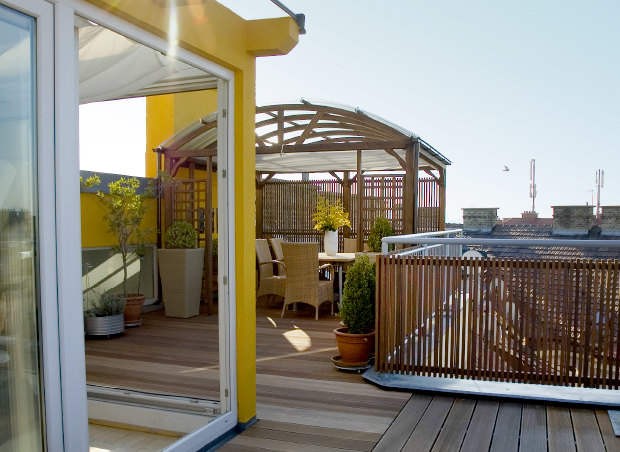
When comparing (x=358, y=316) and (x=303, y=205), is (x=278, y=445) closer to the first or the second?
(x=358, y=316)

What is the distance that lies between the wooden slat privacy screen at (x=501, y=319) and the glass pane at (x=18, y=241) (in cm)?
296

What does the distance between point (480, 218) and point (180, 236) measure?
10.2 metres

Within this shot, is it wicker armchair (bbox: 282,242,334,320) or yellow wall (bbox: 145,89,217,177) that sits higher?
yellow wall (bbox: 145,89,217,177)

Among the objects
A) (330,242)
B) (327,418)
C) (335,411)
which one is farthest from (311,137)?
(327,418)

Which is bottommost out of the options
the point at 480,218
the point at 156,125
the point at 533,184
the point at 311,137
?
the point at 480,218

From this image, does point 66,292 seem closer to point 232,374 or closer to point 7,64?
point 7,64

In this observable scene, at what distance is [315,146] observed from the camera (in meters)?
8.40

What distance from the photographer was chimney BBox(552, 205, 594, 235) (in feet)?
43.7

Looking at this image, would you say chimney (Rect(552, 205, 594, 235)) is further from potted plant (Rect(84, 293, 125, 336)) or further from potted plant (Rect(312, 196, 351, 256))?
potted plant (Rect(84, 293, 125, 336))

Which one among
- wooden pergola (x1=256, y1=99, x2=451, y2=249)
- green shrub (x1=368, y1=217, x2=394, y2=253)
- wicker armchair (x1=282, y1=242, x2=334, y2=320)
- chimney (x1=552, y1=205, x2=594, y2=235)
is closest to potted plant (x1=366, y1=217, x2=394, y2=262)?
green shrub (x1=368, y1=217, x2=394, y2=253)

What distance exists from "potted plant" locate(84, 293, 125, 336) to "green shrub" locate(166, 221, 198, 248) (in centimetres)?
127

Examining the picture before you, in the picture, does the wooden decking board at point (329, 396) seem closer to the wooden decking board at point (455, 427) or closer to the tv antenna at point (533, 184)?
the wooden decking board at point (455, 427)

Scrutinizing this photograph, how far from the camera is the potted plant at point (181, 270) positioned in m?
7.46

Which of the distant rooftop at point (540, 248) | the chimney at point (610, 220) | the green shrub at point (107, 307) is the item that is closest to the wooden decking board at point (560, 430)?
the green shrub at point (107, 307)
